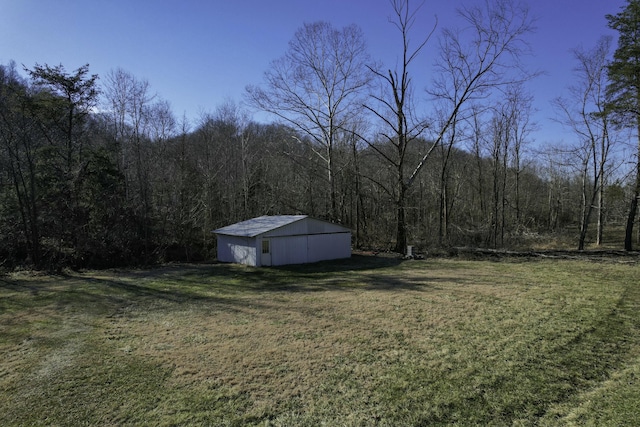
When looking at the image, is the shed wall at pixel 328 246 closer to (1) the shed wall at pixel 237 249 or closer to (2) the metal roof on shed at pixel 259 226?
(2) the metal roof on shed at pixel 259 226

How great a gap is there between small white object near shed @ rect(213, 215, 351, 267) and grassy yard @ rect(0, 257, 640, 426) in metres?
5.49

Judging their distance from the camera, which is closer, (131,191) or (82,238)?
(82,238)

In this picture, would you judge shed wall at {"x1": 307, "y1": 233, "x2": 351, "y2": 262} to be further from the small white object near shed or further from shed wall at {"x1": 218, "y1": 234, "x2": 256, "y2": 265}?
shed wall at {"x1": 218, "y1": 234, "x2": 256, "y2": 265}

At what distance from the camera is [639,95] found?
694 inches

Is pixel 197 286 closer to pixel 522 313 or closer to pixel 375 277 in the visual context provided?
pixel 375 277

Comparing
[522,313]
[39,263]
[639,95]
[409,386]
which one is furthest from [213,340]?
[639,95]

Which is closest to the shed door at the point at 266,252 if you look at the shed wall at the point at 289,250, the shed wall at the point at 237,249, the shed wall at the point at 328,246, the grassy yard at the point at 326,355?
the shed wall at the point at 289,250

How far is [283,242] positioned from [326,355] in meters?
11.1

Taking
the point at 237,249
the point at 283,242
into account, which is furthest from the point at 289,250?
the point at 237,249

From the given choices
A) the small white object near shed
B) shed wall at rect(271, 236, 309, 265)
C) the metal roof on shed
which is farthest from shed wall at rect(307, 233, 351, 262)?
the metal roof on shed

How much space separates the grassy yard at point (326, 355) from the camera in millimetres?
4051

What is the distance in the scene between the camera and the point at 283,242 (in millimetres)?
16516

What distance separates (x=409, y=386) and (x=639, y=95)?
69.9 feet

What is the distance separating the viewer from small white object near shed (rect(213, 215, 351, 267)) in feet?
52.4
